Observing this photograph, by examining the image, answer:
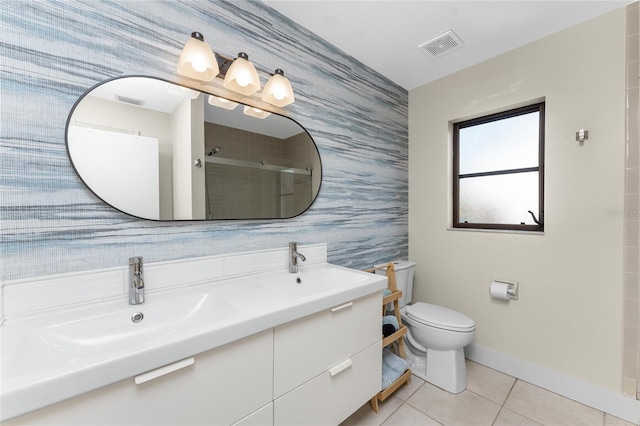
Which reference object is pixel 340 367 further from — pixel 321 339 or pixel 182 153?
pixel 182 153

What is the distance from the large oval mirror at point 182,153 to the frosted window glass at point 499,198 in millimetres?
1517

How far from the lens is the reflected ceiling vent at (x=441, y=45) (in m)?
1.89

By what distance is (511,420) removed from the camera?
5.25ft

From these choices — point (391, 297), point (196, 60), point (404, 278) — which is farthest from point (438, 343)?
point (196, 60)

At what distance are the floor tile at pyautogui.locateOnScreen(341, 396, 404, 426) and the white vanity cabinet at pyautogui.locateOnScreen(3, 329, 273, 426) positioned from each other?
2.58 ft

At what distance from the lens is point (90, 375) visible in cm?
66

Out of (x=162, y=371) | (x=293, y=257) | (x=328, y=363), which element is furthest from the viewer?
(x=293, y=257)

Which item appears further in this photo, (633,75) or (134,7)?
(633,75)

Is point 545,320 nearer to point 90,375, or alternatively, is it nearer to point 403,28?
point 403,28

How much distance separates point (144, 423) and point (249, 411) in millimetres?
347

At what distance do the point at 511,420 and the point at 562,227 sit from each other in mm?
1253

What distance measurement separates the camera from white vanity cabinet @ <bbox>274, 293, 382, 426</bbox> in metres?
1.10

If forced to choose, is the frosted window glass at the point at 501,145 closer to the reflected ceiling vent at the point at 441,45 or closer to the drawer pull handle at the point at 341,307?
the reflected ceiling vent at the point at 441,45

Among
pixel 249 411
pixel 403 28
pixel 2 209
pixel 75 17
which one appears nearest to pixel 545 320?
pixel 249 411
